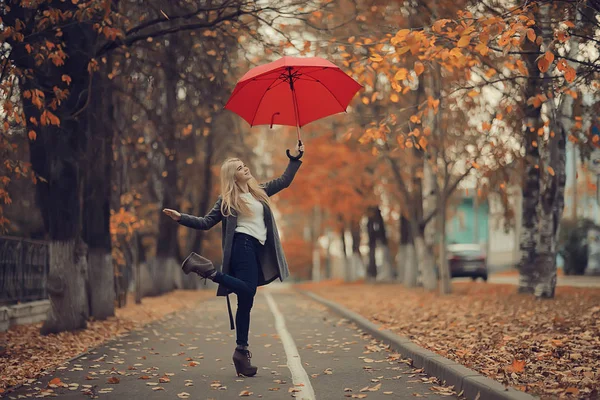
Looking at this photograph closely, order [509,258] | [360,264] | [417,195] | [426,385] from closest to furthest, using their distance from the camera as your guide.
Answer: [426,385], [417,195], [360,264], [509,258]

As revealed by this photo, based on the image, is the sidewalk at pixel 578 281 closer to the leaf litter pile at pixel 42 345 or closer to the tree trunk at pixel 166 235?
the tree trunk at pixel 166 235

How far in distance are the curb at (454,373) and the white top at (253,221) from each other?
2.18m

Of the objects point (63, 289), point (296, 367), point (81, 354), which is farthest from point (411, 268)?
point (296, 367)

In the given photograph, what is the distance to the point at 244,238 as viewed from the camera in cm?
810

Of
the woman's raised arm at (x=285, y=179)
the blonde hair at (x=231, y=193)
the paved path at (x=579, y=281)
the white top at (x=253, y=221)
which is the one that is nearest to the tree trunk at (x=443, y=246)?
the paved path at (x=579, y=281)

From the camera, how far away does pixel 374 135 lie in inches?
484

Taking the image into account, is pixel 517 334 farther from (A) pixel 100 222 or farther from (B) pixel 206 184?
(B) pixel 206 184

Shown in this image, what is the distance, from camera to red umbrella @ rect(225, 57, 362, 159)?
8984 mm

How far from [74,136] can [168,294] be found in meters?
17.1

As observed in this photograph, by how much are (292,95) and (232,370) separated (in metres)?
3.15

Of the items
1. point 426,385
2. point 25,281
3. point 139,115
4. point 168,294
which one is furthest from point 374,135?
point 168,294

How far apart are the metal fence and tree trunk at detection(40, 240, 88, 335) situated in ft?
6.98

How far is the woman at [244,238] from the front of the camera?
804 centimetres

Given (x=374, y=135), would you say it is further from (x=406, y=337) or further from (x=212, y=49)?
(x=212, y=49)
